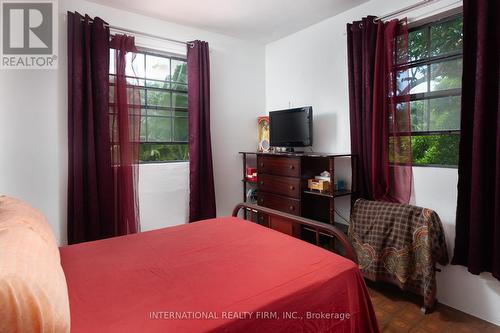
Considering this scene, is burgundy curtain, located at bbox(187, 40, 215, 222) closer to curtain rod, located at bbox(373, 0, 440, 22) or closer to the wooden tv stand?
the wooden tv stand

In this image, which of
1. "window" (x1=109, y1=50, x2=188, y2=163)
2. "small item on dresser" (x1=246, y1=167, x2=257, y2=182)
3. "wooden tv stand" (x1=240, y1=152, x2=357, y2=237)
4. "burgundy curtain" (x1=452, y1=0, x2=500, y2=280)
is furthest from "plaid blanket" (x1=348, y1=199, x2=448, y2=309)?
"window" (x1=109, y1=50, x2=188, y2=163)

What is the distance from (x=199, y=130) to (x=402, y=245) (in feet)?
7.31

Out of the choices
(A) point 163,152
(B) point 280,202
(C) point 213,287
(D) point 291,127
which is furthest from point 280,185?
(C) point 213,287

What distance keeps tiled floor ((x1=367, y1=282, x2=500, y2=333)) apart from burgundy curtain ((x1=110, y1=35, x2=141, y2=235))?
89.0 inches

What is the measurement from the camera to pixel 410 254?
2131mm

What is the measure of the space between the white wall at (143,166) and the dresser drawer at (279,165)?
2.00 ft

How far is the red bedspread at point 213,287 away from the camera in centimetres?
98

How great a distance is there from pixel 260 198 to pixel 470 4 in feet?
7.68

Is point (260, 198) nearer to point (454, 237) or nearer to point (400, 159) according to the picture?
point (400, 159)

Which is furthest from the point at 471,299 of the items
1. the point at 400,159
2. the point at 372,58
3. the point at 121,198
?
the point at 121,198

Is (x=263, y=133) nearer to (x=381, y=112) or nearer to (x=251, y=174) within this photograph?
(x=251, y=174)

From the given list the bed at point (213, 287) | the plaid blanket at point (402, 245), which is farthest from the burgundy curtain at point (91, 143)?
the plaid blanket at point (402, 245)

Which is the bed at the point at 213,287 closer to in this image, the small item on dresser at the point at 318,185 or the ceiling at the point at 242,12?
the small item on dresser at the point at 318,185

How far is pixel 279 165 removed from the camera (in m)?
2.99
